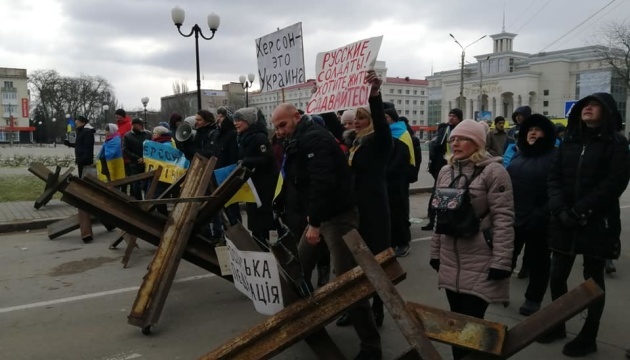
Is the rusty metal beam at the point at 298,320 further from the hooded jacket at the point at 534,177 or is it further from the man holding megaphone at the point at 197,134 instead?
the man holding megaphone at the point at 197,134

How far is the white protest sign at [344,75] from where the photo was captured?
4.45m

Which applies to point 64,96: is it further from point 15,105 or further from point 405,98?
point 405,98

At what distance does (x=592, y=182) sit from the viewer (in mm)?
3721

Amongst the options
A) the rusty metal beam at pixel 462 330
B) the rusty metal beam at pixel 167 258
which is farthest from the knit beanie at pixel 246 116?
the rusty metal beam at pixel 462 330

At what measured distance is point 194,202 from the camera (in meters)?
4.65

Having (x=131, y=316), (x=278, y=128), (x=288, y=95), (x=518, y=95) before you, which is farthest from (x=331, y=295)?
(x=288, y=95)

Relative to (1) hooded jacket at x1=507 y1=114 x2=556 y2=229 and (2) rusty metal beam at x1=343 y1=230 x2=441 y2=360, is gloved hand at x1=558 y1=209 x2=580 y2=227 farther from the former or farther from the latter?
(2) rusty metal beam at x1=343 y1=230 x2=441 y2=360

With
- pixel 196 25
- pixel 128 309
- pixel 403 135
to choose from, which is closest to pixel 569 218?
pixel 403 135

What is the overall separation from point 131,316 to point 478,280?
2816mm

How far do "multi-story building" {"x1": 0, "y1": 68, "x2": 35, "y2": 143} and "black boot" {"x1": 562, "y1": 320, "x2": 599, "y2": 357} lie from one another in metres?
104

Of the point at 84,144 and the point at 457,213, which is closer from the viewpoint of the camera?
the point at 457,213

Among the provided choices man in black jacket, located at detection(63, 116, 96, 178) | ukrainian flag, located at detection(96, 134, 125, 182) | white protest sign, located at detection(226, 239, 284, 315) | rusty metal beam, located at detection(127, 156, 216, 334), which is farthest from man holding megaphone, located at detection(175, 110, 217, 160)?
white protest sign, located at detection(226, 239, 284, 315)

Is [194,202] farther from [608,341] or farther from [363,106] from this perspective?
[608,341]

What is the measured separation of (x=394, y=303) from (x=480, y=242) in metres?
1.19
